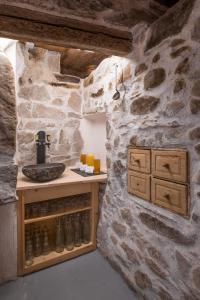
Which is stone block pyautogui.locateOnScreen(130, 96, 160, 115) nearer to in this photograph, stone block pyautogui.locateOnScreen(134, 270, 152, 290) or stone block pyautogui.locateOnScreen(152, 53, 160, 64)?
stone block pyautogui.locateOnScreen(152, 53, 160, 64)

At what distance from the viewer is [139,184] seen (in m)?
1.26

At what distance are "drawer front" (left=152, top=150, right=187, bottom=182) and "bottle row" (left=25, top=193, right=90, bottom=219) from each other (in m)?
0.85

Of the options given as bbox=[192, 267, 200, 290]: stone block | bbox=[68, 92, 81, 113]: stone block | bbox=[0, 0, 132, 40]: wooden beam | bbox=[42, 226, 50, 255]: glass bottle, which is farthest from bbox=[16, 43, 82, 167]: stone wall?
bbox=[192, 267, 200, 290]: stone block

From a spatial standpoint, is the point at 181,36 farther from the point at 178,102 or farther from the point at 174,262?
the point at 174,262

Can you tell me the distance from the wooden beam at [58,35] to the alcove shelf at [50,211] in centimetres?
94

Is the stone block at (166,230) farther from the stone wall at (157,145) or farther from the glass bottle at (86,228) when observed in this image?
the glass bottle at (86,228)

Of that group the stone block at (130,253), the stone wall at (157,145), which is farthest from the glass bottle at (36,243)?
the stone block at (130,253)

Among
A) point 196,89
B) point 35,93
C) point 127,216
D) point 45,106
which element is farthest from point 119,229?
point 35,93

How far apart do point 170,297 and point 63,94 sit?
1.86 meters

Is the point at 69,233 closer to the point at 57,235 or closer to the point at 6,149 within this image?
the point at 57,235

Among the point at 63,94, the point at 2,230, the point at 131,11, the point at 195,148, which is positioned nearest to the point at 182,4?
the point at 131,11

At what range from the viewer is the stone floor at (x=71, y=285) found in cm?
131

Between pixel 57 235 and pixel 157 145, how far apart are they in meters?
1.17

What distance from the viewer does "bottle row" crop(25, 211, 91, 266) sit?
1628 millimetres
